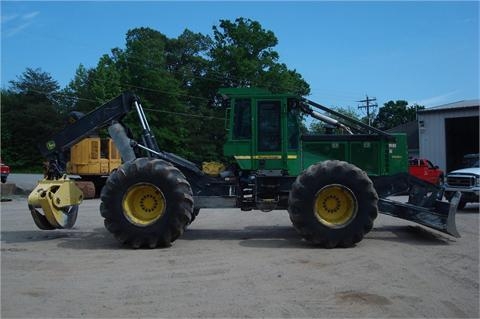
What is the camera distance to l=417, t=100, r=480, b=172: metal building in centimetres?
3803

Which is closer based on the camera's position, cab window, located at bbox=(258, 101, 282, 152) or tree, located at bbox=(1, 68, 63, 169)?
cab window, located at bbox=(258, 101, 282, 152)

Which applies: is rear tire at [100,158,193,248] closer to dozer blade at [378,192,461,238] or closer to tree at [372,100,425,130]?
dozer blade at [378,192,461,238]

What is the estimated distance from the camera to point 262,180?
11.4 m

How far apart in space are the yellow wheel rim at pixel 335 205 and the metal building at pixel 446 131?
97.8 feet

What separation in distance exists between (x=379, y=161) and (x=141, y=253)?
5.55 metres

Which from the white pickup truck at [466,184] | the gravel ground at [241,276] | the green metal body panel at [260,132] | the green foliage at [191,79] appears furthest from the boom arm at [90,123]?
the green foliage at [191,79]

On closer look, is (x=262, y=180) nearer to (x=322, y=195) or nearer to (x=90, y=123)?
(x=322, y=195)

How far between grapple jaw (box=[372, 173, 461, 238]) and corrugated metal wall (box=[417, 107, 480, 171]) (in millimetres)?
28668

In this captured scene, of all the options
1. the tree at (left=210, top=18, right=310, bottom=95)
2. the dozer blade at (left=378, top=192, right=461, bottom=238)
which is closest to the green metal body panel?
the dozer blade at (left=378, top=192, right=461, bottom=238)

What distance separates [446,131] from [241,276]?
34.8 m

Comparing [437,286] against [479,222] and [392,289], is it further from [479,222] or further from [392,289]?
[479,222]

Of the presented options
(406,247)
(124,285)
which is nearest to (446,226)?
(406,247)

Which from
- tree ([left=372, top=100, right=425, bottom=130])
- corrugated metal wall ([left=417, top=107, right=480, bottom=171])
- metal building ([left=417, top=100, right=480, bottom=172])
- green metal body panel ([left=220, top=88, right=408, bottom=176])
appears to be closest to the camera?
green metal body panel ([left=220, top=88, right=408, bottom=176])

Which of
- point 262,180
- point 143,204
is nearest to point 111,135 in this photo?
point 143,204
